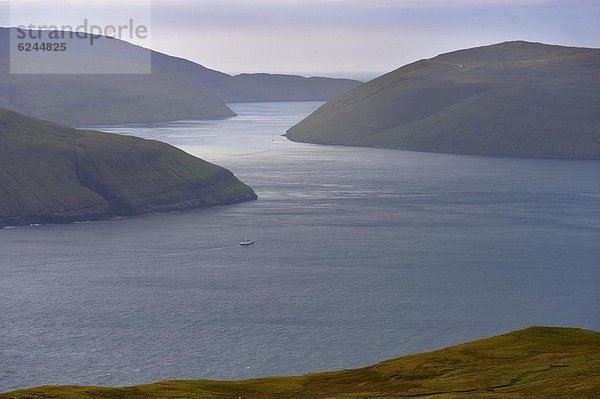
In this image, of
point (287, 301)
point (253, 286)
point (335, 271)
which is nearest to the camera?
point (287, 301)

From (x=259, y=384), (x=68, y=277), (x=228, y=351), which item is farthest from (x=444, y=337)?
(x=68, y=277)

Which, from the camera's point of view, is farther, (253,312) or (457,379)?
(253,312)

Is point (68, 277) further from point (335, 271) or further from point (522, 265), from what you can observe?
point (522, 265)

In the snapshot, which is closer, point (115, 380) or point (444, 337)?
point (115, 380)

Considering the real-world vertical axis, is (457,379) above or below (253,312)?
above

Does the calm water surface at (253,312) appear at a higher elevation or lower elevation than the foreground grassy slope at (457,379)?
lower

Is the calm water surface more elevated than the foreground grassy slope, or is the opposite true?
the foreground grassy slope

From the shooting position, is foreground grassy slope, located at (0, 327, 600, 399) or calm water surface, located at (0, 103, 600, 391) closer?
foreground grassy slope, located at (0, 327, 600, 399)

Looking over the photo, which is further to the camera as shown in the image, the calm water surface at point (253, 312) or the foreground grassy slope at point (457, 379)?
the calm water surface at point (253, 312)
